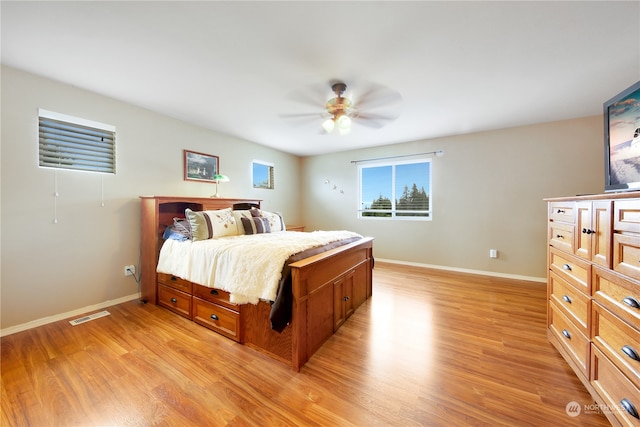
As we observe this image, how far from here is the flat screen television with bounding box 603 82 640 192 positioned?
61.4 inches

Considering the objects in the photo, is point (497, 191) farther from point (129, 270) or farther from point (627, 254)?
point (129, 270)

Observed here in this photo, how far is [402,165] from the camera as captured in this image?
4617 millimetres

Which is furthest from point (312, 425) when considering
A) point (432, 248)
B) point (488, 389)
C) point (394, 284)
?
point (432, 248)

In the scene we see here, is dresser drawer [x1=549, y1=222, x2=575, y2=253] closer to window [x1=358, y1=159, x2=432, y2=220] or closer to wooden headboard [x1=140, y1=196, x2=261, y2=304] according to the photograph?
window [x1=358, y1=159, x2=432, y2=220]

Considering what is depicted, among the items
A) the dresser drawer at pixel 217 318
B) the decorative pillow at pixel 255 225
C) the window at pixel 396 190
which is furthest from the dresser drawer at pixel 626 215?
the window at pixel 396 190

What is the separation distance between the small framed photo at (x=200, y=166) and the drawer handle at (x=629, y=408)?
4.43 m

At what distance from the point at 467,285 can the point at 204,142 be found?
4.59 metres

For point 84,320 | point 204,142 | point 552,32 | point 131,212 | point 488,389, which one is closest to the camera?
point 488,389

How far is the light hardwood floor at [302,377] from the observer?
131 cm

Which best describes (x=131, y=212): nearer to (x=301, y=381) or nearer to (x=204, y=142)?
(x=204, y=142)

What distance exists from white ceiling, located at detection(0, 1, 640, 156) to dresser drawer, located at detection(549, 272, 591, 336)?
6.01ft

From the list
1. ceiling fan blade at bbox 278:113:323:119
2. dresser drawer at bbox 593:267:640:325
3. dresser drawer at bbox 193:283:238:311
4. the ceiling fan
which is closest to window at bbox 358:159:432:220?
the ceiling fan

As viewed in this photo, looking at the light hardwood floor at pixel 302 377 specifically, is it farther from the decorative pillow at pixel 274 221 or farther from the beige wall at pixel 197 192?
the decorative pillow at pixel 274 221

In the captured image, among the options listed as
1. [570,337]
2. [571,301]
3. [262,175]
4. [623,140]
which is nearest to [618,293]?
[571,301]
